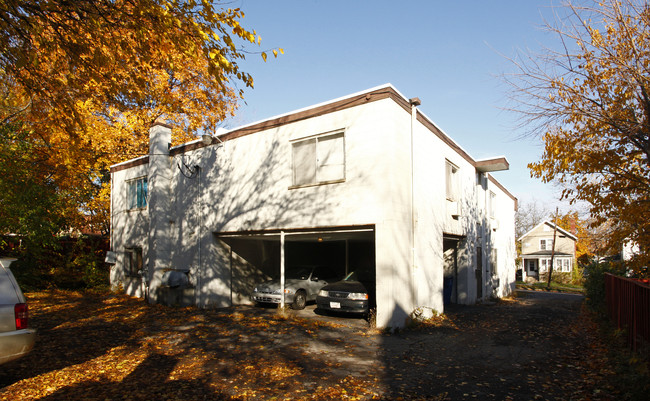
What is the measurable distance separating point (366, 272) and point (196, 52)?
29.7ft

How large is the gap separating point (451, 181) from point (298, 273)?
660 centimetres

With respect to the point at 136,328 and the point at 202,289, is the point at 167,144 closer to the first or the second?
the point at 202,289

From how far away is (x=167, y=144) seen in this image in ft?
53.1

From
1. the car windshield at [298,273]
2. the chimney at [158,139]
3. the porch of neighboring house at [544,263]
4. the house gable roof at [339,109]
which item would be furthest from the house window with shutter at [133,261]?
the porch of neighboring house at [544,263]

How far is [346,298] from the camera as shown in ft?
39.0

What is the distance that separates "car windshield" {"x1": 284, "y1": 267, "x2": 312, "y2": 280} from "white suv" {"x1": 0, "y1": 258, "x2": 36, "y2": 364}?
971 centimetres

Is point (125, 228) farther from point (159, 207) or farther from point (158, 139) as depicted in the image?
point (158, 139)

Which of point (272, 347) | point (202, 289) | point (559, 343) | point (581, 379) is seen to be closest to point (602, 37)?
point (581, 379)

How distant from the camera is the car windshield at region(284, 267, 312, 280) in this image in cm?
1512

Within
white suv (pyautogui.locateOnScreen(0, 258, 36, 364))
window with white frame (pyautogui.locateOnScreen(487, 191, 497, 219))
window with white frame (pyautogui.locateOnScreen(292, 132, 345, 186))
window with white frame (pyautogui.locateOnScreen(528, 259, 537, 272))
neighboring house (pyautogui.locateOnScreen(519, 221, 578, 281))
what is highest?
window with white frame (pyautogui.locateOnScreen(292, 132, 345, 186))

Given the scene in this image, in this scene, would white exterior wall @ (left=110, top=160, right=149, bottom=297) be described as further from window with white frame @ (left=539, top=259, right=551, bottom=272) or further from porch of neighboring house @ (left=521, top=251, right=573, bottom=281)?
Result: window with white frame @ (left=539, top=259, right=551, bottom=272)

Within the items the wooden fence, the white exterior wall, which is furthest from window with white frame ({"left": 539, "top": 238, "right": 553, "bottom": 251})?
the white exterior wall

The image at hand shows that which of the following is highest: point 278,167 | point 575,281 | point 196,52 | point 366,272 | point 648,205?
point 196,52

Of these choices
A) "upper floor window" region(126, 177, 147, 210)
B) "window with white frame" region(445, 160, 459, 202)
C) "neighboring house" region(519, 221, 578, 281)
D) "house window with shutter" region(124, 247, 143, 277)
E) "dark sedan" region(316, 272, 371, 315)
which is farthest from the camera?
"neighboring house" region(519, 221, 578, 281)
